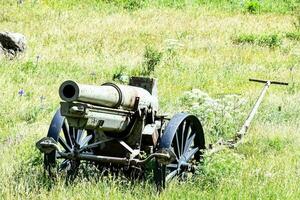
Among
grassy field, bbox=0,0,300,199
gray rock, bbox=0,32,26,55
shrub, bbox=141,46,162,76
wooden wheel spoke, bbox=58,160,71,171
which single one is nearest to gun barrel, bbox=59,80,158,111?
grassy field, bbox=0,0,300,199

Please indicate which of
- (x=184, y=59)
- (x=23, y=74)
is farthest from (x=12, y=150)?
(x=184, y=59)

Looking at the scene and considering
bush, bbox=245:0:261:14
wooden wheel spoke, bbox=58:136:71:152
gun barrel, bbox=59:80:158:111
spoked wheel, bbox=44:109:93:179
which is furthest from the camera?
bush, bbox=245:0:261:14

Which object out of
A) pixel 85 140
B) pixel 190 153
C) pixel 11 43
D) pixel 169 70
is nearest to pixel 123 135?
pixel 85 140

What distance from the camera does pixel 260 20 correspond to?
883 inches

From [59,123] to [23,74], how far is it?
6.52 meters

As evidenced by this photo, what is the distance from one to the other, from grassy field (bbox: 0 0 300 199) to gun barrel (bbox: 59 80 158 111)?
0.78 m

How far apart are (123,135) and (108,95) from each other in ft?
2.58

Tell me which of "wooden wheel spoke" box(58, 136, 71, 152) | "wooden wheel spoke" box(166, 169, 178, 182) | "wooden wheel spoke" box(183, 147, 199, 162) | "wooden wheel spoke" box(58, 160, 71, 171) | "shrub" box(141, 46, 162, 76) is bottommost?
"wooden wheel spoke" box(166, 169, 178, 182)

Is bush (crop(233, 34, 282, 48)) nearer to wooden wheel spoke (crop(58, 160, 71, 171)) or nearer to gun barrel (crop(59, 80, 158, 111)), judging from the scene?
gun barrel (crop(59, 80, 158, 111))

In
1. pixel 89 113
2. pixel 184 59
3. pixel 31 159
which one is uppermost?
pixel 184 59

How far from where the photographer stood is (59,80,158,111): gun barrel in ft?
18.5

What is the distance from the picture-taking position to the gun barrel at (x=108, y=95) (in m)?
5.63

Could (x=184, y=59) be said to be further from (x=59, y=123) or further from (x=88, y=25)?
(x=59, y=123)

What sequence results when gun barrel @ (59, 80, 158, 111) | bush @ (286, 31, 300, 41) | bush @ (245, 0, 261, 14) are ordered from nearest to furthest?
gun barrel @ (59, 80, 158, 111) < bush @ (286, 31, 300, 41) < bush @ (245, 0, 261, 14)
